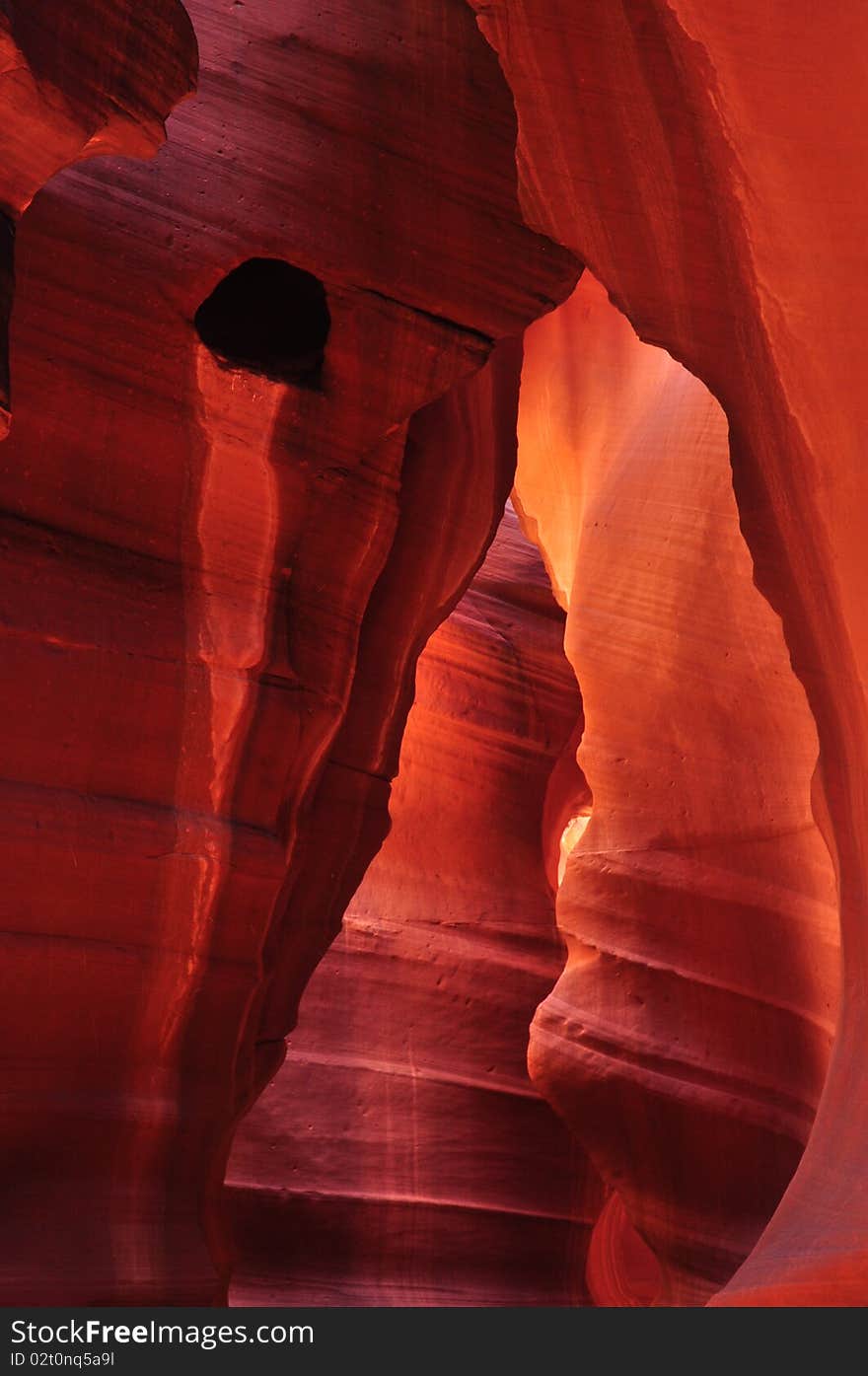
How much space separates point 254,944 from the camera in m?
4.66

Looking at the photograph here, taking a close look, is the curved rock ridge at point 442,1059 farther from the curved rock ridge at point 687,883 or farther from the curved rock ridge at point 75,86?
the curved rock ridge at point 75,86

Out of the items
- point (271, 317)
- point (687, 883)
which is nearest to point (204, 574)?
point (271, 317)

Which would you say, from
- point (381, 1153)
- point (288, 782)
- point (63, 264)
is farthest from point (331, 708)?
point (381, 1153)

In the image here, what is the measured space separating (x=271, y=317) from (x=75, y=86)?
156 cm

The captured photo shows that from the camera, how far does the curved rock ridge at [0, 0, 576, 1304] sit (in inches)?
166

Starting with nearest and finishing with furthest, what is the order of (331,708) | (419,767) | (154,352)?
(154,352) < (331,708) < (419,767)

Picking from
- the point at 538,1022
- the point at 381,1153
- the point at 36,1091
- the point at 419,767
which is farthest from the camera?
the point at 419,767

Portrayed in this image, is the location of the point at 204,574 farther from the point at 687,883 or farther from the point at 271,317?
the point at 687,883

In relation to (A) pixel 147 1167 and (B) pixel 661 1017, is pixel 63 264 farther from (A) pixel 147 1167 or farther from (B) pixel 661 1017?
(B) pixel 661 1017

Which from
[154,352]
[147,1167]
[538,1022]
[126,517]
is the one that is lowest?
[538,1022]

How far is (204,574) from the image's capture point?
452cm

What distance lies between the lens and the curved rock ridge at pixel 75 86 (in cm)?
→ 300

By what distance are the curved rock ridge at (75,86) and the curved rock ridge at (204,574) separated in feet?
2.91

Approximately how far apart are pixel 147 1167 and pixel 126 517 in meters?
1.61
